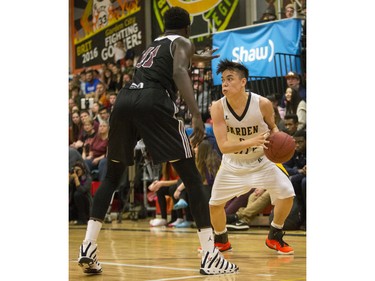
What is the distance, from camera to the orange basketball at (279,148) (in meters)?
5.70

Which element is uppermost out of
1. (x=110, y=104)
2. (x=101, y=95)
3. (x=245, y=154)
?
(x=101, y=95)

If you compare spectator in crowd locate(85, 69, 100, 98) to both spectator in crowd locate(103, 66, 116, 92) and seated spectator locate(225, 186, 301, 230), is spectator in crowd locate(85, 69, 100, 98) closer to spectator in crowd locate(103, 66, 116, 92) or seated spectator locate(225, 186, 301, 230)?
spectator in crowd locate(103, 66, 116, 92)

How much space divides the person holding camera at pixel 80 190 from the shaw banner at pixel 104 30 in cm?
556

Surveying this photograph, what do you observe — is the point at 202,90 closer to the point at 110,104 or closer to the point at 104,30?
the point at 110,104

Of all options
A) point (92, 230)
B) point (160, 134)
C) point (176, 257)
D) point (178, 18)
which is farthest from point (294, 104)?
point (92, 230)

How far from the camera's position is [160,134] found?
183 inches

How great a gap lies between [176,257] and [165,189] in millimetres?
5651

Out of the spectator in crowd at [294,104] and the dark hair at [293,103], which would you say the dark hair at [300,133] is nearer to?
the spectator in crowd at [294,104]

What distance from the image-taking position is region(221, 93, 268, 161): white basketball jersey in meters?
6.26

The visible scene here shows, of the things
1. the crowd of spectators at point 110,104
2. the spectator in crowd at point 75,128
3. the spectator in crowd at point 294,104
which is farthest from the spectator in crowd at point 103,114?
the spectator in crowd at point 294,104

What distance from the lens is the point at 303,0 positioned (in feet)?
40.2
